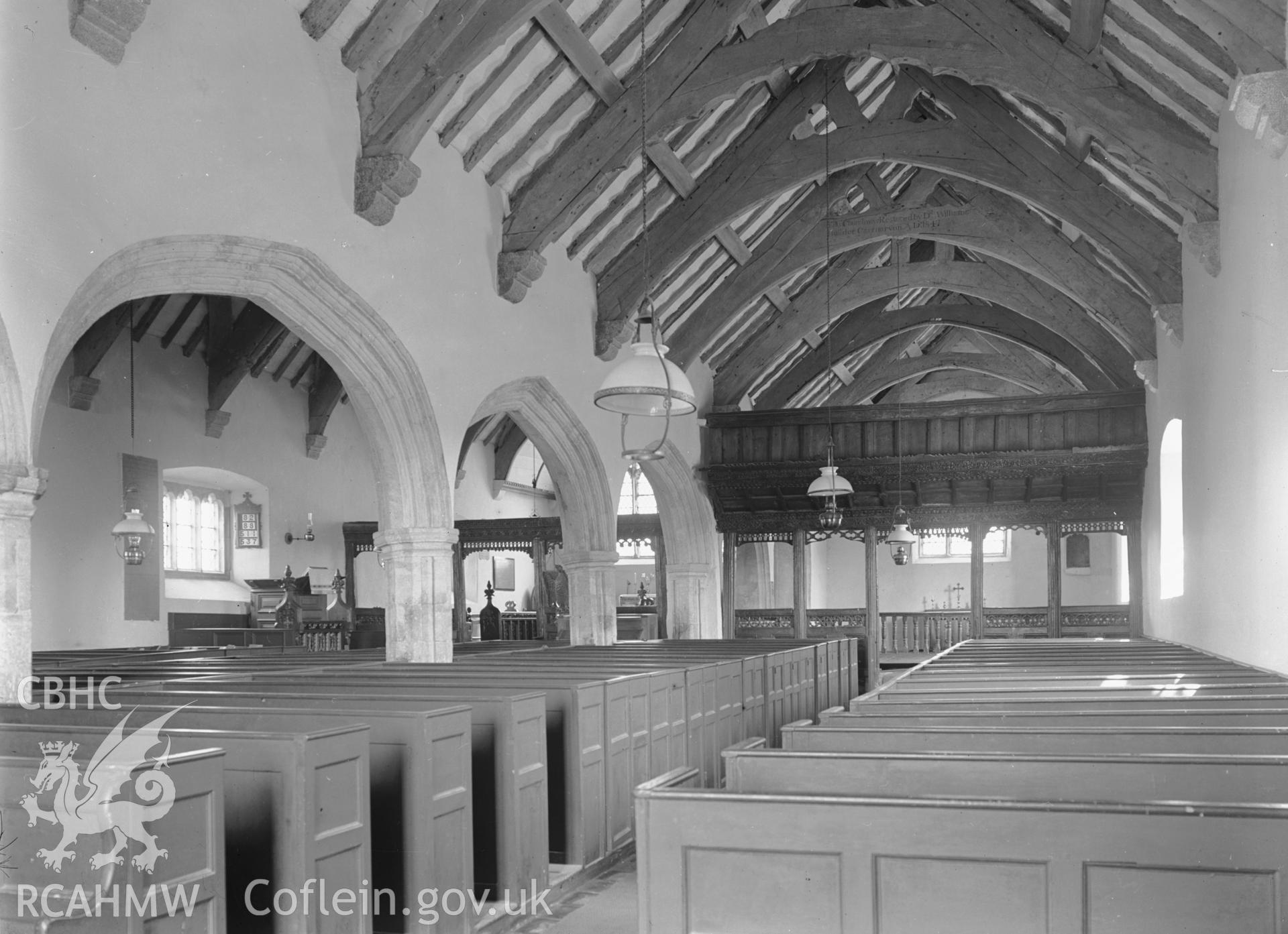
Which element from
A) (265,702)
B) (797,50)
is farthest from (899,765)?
(797,50)

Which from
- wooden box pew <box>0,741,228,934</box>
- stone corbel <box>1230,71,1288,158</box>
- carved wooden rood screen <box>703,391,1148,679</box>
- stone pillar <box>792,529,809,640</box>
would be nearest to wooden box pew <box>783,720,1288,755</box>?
wooden box pew <box>0,741,228,934</box>

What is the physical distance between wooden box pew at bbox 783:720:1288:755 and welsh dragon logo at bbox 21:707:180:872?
1.80 m

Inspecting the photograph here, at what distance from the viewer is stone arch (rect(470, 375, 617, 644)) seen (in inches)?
480

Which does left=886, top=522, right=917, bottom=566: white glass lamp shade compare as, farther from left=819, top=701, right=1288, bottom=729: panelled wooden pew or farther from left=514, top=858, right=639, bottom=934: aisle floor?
left=819, top=701, right=1288, bottom=729: panelled wooden pew

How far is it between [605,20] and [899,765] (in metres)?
7.85

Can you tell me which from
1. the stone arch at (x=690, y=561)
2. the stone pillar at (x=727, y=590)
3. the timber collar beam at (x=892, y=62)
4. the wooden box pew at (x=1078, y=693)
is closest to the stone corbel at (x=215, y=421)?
the stone arch at (x=690, y=561)

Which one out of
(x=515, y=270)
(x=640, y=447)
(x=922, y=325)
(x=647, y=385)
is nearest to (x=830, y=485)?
(x=640, y=447)

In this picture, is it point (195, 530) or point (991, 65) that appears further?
point (195, 530)

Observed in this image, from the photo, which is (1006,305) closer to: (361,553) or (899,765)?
(361,553)

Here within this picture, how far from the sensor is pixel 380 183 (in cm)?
818

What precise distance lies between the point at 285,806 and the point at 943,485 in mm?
12557

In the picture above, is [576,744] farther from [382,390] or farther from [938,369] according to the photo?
[938,369]

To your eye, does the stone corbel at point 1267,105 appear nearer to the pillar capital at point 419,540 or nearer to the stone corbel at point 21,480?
the pillar capital at point 419,540

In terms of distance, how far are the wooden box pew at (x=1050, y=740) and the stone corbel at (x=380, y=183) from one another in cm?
566
